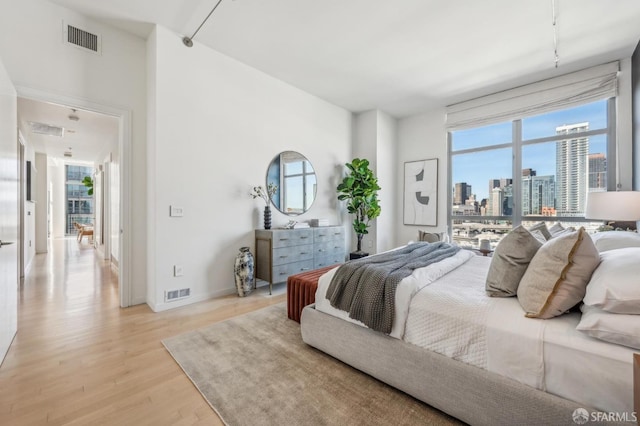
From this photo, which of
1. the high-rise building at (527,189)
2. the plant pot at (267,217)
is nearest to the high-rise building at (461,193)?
the high-rise building at (527,189)

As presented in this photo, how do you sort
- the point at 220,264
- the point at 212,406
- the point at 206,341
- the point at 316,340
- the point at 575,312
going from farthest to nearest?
the point at 220,264
the point at 206,341
the point at 316,340
the point at 212,406
the point at 575,312

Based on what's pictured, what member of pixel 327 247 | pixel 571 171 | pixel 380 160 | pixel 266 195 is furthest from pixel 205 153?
pixel 571 171

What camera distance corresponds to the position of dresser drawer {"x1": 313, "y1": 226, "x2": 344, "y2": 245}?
4.12 m

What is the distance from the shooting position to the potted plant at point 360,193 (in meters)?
4.89

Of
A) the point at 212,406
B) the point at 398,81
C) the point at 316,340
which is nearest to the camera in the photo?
the point at 212,406

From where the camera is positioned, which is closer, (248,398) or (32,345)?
(248,398)

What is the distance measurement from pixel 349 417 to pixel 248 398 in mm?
612

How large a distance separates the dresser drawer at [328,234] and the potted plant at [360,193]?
0.57 m

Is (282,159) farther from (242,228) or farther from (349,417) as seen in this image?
(349,417)

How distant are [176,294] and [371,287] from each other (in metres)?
2.44

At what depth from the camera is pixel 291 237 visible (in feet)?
12.3

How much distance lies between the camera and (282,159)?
422 cm

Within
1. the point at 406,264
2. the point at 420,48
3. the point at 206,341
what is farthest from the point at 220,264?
the point at 420,48

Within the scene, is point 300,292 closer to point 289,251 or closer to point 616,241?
point 289,251
